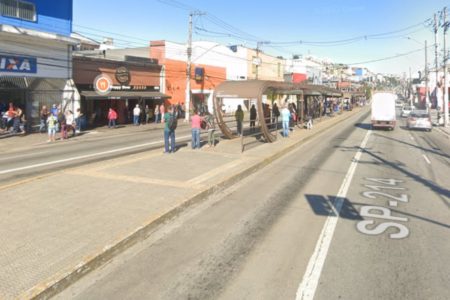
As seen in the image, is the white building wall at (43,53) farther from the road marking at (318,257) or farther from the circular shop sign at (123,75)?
the road marking at (318,257)

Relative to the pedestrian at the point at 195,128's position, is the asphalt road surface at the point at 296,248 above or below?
below

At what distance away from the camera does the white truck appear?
3200 centimetres

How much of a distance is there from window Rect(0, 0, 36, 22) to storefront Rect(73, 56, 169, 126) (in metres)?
5.37

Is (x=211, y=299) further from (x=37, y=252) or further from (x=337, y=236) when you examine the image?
(x=337, y=236)

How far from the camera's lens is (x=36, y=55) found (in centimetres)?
2498

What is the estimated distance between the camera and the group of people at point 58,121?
22.0m

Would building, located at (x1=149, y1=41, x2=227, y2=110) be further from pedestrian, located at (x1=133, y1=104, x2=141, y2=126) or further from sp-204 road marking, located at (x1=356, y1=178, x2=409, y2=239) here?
sp-204 road marking, located at (x1=356, y1=178, x2=409, y2=239)

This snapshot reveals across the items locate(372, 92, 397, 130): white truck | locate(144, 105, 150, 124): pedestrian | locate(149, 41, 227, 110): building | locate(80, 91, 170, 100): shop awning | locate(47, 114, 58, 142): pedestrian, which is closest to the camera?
locate(47, 114, 58, 142): pedestrian

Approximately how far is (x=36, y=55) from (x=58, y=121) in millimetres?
3935

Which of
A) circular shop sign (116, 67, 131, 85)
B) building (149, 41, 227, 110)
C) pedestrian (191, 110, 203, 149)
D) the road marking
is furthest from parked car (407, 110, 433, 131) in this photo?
the road marking

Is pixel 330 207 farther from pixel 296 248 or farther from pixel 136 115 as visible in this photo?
pixel 136 115

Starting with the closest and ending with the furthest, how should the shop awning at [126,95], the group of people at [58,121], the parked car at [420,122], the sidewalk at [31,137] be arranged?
the sidewalk at [31,137], the group of people at [58,121], the shop awning at [126,95], the parked car at [420,122]

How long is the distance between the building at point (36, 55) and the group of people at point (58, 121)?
0.98m

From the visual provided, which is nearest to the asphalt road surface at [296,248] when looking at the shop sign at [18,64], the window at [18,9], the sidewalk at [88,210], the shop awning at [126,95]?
the sidewalk at [88,210]
